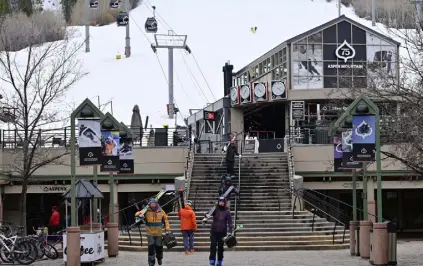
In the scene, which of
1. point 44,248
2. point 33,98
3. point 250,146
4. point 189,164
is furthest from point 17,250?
point 250,146

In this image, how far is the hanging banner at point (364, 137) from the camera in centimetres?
2114

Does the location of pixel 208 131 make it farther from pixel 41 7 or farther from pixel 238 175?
pixel 41 7

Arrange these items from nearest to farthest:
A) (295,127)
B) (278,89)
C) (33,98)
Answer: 1. (33,98)
2. (295,127)
3. (278,89)

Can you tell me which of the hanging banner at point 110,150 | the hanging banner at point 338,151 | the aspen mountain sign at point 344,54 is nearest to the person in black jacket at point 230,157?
the hanging banner at point 338,151

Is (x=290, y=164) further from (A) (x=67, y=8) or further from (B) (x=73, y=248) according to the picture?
(A) (x=67, y=8)

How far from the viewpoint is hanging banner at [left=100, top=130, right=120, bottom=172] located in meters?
25.0

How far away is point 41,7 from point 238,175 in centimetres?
9870

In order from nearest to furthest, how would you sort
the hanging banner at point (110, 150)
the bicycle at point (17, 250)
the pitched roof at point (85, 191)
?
the bicycle at point (17, 250) → the pitched roof at point (85, 191) → the hanging banner at point (110, 150)

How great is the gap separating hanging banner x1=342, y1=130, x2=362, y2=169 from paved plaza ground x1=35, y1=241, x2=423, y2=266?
2.46 meters

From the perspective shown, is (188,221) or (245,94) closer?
(188,221)

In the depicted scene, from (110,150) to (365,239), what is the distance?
298 inches

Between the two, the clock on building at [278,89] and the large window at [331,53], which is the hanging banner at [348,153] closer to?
the clock on building at [278,89]

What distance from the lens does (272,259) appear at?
2386 cm

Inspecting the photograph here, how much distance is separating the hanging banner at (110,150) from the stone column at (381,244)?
8.11m
